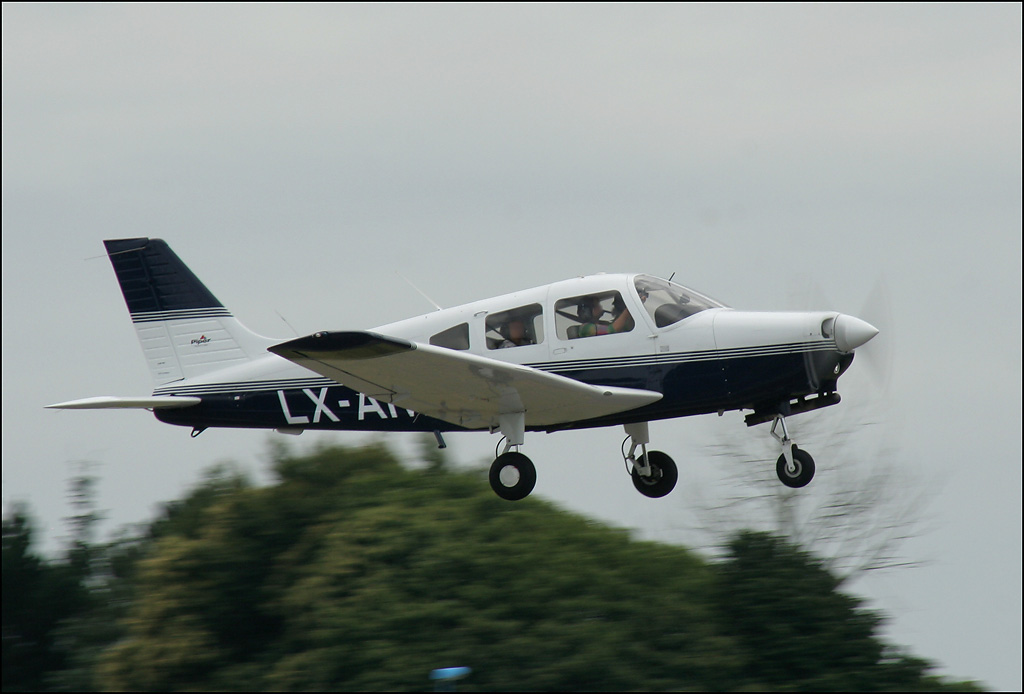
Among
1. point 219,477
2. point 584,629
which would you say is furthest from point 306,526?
point 584,629

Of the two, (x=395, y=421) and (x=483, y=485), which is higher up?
(x=395, y=421)

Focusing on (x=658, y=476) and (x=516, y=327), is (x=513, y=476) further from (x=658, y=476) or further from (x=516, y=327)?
(x=658, y=476)

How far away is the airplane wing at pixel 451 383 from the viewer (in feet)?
40.8

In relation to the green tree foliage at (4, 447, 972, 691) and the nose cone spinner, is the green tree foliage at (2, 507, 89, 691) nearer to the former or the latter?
the green tree foliage at (4, 447, 972, 691)

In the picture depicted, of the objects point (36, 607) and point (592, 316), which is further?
point (36, 607)

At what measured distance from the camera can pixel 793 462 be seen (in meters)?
13.6

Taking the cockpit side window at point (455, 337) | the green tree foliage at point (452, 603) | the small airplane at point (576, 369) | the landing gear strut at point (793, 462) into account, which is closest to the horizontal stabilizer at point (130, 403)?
the small airplane at point (576, 369)

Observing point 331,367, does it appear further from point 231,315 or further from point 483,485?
point 483,485

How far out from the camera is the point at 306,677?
2742cm

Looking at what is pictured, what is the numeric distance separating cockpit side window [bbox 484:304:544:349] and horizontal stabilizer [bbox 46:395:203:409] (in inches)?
157

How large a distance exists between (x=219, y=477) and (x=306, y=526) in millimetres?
5775

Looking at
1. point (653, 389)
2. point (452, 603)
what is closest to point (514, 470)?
point (653, 389)

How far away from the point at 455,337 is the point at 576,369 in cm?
140

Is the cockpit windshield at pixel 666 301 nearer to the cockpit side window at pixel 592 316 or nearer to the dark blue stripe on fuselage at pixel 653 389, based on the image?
the cockpit side window at pixel 592 316
